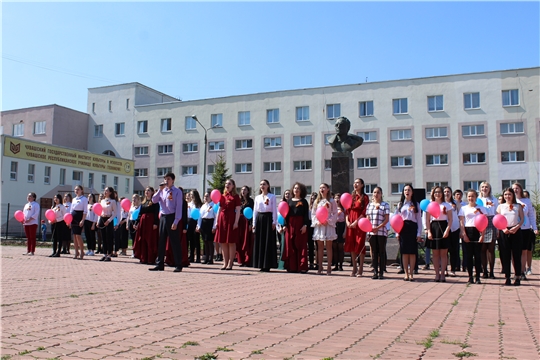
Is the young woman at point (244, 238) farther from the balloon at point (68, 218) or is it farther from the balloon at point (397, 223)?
the balloon at point (68, 218)

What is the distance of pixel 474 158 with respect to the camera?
46.2 m

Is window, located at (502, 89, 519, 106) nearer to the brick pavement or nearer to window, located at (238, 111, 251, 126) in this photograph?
window, located at (238, 111, 251, 126)

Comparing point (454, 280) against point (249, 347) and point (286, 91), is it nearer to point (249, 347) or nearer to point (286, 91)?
point (249, 347)

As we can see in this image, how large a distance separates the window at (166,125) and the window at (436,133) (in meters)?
27.9

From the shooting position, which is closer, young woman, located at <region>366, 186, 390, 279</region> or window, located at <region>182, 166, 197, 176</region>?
young woman, located at <region>366, 186, 390, 279</region>

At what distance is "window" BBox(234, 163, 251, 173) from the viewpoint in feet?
181

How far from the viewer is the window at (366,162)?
49.8m

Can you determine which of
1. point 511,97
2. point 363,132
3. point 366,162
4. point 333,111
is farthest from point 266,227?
point 333,111

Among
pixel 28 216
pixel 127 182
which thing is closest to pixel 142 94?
pixel 127 182

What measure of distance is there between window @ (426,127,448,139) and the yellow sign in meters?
30.9

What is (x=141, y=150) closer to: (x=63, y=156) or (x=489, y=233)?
(x=63, y=156)

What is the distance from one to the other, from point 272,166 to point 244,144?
159 inches

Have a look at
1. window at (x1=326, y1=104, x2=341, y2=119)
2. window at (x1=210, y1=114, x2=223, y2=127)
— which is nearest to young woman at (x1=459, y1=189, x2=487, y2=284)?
window at (x1=326, y1=104, x2=341, y2=119)

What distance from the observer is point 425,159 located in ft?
156
